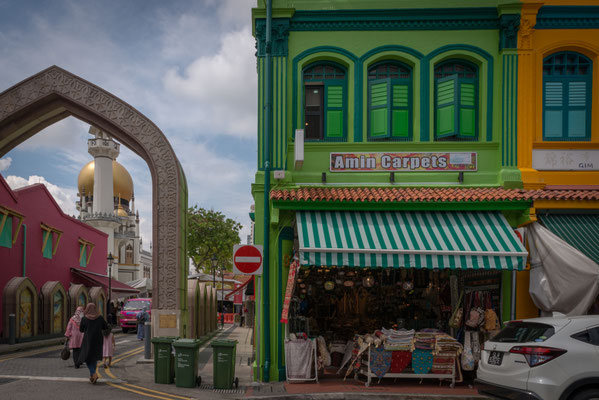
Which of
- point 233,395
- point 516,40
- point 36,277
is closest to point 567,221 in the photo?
point 516,40

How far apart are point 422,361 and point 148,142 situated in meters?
9.78

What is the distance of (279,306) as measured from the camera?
1180cm

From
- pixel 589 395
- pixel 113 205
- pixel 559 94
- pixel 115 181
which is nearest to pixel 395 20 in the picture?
pixel 559 94

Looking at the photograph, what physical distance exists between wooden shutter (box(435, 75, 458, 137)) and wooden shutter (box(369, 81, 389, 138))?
52.4 inches

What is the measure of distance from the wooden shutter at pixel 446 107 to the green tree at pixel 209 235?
3783 cm

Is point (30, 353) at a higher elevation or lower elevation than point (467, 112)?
lower

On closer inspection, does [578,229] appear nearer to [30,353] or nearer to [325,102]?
[325,102]

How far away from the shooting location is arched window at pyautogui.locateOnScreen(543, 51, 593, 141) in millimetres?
12633

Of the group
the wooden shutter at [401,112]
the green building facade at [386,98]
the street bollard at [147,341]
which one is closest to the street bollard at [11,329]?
the street bollard at [147,341]

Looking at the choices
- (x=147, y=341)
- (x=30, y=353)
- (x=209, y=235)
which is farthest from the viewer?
(x=209, y=235)

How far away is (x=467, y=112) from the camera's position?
1262cm

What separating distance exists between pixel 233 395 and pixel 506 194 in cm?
741

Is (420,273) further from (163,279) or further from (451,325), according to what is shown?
(163,279)

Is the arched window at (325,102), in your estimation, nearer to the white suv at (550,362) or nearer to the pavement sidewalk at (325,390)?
the pavement sidewalk at (325,390)
